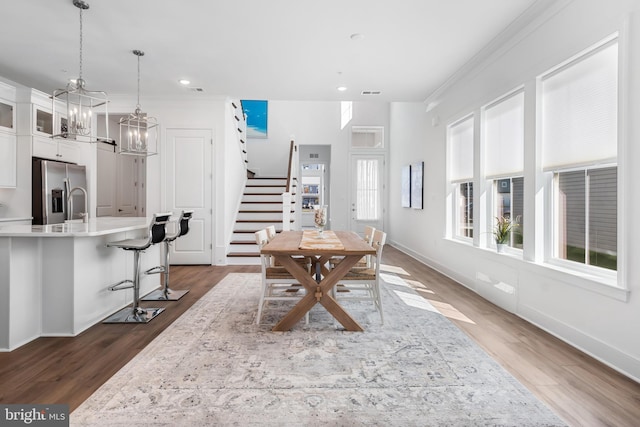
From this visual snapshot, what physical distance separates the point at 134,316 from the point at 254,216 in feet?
12.3

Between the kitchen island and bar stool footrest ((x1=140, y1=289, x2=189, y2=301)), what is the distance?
0.63 meters

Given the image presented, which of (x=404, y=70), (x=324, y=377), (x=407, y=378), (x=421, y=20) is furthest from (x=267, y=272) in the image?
(x=404, y=70)

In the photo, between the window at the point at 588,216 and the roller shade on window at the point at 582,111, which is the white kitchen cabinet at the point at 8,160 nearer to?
the roller shade on window at the point at 582,111

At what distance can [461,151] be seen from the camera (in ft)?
15.4

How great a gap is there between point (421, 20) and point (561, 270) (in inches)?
102

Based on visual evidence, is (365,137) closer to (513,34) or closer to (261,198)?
(261,198)

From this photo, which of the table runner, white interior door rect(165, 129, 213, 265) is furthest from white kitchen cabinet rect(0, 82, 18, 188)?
the table runner

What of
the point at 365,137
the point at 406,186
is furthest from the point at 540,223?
the point at 365,137

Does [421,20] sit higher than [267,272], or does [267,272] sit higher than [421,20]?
[421,20]

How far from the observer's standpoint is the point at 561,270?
107 inches

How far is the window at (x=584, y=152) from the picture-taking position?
7.77 feet

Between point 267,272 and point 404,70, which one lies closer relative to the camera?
point 267,272

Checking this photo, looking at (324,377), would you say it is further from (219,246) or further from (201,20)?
(219,246)

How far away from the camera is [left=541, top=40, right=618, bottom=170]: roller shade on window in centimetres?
235
